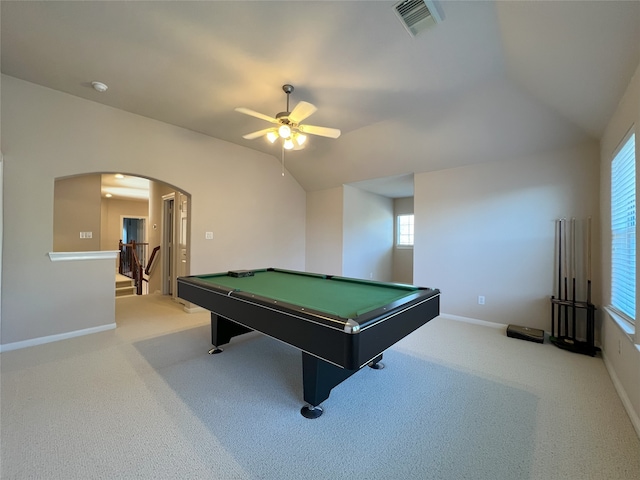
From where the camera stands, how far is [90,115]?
3270 mm

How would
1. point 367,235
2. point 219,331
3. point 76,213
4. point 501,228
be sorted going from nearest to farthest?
point 219,331 → point 501,228 → point 76,213 → point 367,235

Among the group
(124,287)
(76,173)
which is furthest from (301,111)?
(124,287)

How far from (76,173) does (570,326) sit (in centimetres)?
624

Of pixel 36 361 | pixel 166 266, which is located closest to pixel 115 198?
pixel 166 266

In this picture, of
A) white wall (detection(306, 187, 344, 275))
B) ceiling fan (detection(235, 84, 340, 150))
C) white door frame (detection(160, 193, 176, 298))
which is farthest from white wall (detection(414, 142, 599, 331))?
white door frame (detection(160, 193, 176, 298))

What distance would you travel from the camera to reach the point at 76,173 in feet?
10.5

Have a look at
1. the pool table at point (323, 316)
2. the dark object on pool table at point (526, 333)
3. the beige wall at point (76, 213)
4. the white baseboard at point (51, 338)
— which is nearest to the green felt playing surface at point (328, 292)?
the pool table at point (323, 316)

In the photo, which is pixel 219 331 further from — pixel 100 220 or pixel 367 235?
pixel 100 220

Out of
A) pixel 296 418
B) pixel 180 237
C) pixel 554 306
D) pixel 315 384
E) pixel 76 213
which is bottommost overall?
pixel 296 418

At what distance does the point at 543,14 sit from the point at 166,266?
656cm

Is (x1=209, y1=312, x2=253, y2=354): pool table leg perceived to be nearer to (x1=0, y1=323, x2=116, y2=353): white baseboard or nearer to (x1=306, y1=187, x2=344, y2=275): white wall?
(x1=0, y1=323, x2=116, y2=353): white baseboard

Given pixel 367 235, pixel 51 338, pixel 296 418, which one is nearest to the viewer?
pixel 296 418

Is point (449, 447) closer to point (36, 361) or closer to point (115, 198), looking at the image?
point (36, 361)

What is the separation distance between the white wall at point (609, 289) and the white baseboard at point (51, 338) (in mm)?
5107
